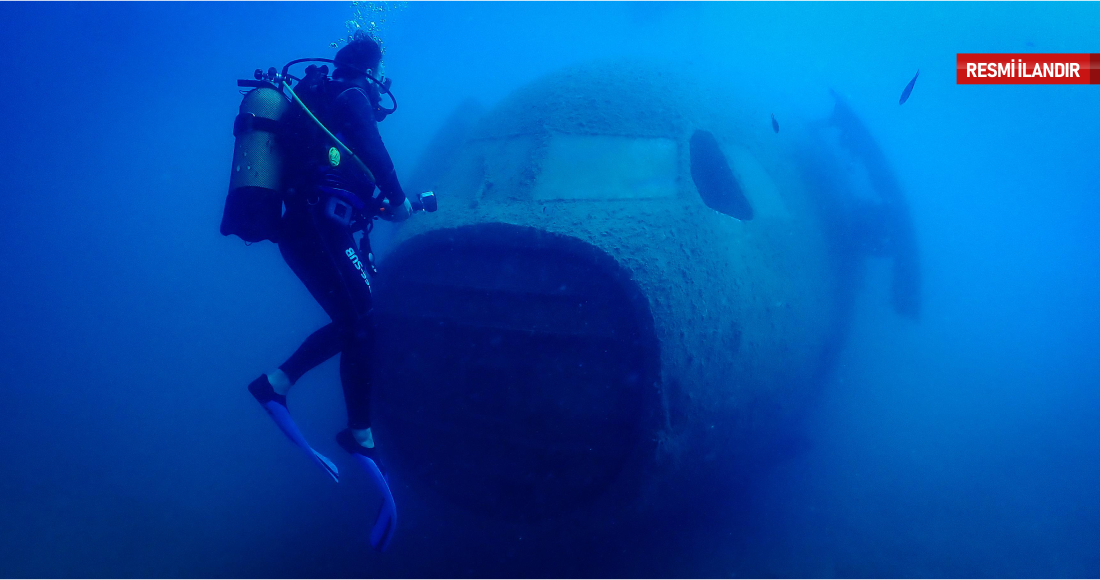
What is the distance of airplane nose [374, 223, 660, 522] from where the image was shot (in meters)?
3.18

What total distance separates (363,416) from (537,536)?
1674 mm

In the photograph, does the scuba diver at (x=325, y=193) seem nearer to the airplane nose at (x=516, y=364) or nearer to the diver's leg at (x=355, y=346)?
the diver's leg at (x=355, y=346)

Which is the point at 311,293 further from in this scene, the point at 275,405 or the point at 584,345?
the point at 584,345

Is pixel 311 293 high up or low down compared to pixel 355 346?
up

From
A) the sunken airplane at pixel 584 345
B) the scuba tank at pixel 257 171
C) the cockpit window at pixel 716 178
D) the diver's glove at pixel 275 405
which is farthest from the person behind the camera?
the cockpit window at pixel 716 178

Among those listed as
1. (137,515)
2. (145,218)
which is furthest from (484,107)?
(145,218)

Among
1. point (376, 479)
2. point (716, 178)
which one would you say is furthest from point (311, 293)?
point (716, 178)

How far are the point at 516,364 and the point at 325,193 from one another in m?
1.73

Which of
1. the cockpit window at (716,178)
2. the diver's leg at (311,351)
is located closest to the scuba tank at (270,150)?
the diver's leg at (311,351)

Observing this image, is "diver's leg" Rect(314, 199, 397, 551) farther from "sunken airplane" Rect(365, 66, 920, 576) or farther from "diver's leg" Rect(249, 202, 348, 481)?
"sunken airplane" Rect(365, 66, 920, 576)

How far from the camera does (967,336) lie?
17000 mm

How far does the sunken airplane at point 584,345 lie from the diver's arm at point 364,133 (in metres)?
1.05

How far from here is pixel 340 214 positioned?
7.54 ft

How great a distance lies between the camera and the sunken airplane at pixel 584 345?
317 cm
